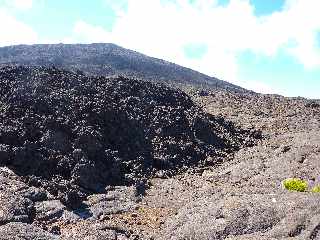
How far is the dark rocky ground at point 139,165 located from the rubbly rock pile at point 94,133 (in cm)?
6

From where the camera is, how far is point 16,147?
21547mm

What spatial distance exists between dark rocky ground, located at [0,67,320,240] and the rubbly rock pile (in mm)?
60

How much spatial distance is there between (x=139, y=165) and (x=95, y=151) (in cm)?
215

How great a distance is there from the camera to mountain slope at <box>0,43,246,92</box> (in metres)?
78.0

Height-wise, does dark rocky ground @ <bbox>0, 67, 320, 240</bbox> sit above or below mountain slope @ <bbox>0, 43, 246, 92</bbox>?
below

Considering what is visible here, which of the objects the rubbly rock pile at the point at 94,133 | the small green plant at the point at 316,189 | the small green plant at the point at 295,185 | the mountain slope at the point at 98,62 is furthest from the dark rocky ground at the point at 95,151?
the mountain slope at the point at 98,62

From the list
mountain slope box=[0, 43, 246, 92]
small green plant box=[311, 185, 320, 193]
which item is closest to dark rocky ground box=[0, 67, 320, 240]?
small green plant box=[311, 185, 320, 193]

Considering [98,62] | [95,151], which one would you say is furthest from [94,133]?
[98,62]

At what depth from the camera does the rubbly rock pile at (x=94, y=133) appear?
69.5 ft

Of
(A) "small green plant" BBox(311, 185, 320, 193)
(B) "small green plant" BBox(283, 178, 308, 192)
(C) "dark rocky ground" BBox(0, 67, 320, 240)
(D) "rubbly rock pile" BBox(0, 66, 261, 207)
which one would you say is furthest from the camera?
(D) "rubbly rock pile" BBox(0, 66, 261, 207)

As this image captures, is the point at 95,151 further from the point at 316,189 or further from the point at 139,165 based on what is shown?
the point at 316,189

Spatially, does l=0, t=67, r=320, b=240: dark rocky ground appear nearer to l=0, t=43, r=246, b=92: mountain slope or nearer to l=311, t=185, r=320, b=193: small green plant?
l=311, t=185, r=320, b=193: small green plant

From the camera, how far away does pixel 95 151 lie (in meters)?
23.2

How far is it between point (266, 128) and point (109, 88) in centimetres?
1043
